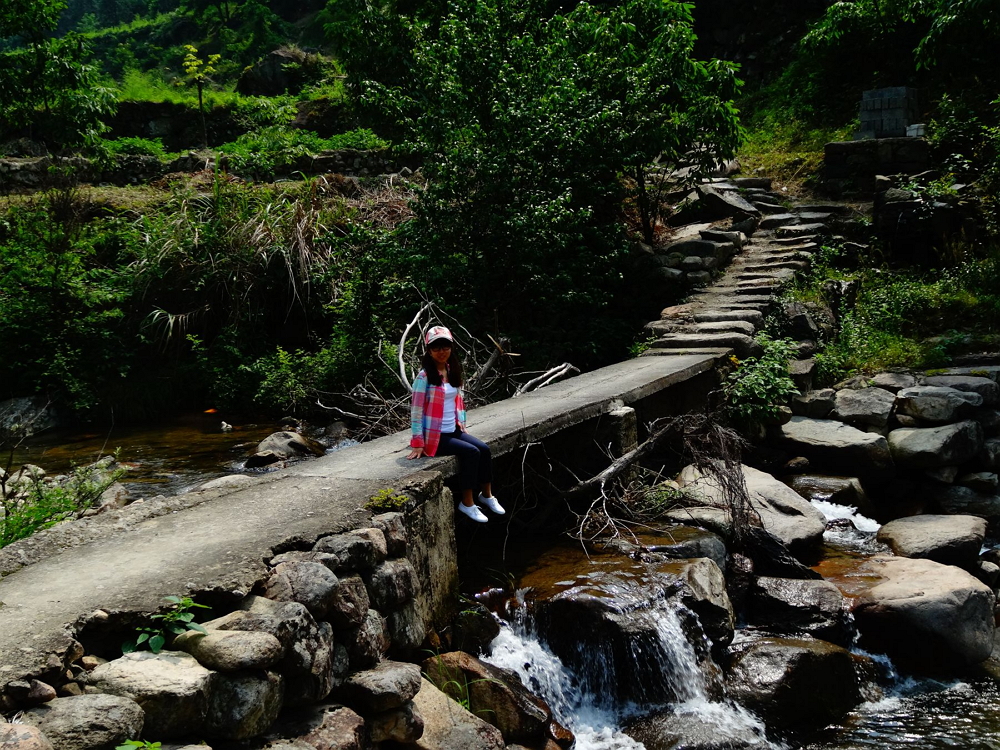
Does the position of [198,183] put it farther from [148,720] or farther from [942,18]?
[148,720]

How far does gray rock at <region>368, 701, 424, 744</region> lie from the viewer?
3346 mm

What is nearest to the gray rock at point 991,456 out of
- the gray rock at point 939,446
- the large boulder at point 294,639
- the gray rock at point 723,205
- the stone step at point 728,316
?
the gray rock at point 939,446

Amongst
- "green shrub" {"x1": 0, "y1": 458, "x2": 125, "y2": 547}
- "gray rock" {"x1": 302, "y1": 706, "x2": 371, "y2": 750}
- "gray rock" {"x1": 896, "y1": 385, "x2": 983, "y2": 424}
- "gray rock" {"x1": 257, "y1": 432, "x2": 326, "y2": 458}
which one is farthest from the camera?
"gray rock" {"x1": 257, "y1": 432, "x2": 326, "y2": 458}

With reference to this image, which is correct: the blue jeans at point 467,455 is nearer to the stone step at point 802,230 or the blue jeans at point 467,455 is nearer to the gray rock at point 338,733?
the gray rock at point 338,733

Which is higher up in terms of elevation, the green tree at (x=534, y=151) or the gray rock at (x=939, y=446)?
the green tree at (x=534, y=151)

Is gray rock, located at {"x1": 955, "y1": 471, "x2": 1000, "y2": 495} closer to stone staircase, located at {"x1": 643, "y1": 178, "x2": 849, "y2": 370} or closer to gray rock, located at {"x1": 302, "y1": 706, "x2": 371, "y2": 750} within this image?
stone staircase, located at {"x1": 643, "y1": 178, "x2": 849, "y2": 370}

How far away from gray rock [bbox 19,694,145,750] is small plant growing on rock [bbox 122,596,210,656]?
31cm

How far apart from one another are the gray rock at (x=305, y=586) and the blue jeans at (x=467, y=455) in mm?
1602

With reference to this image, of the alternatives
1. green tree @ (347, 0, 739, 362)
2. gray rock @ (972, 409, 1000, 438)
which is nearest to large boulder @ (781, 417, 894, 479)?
gray rock @ (972, 409, 1000, 438)

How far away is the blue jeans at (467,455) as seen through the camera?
496cm

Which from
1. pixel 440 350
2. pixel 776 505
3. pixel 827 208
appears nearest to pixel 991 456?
pixel 776 505

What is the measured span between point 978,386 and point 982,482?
3.41 feet

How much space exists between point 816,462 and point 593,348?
2586 millimetres

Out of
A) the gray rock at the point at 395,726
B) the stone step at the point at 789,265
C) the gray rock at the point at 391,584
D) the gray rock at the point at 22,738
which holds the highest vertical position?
the stone step at the point at 789,265
